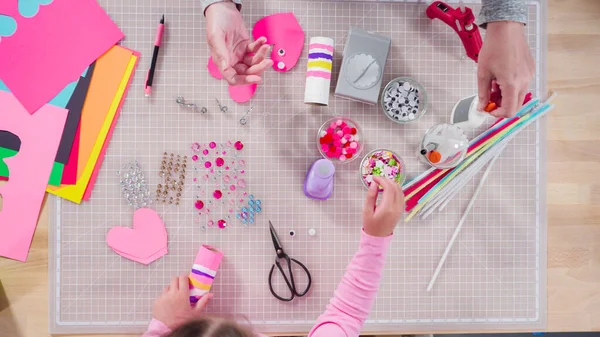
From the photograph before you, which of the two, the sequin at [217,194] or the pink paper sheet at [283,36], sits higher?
the pink paper sheet at [283,36]

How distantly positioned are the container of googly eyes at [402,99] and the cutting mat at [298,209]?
0.02m

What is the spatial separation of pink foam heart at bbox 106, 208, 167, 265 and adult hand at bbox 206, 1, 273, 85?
1.09 ft

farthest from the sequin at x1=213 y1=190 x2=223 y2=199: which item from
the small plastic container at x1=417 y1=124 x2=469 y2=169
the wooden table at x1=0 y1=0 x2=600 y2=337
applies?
the wooden table at x1=0 y1=0 x2=600 y2=337

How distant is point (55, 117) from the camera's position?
3.13 ft

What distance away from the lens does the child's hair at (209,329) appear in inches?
31.4

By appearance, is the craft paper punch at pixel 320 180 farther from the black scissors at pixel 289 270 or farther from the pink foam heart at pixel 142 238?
the pink foam heart at pixel 142 238

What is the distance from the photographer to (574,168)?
39.8 inches

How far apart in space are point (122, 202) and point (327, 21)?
555mm

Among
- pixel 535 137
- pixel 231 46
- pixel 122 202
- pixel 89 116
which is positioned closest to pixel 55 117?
pixel 89 116

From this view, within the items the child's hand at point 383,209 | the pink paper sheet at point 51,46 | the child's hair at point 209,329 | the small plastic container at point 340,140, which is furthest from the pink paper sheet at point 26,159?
the child's hand at point 383,209

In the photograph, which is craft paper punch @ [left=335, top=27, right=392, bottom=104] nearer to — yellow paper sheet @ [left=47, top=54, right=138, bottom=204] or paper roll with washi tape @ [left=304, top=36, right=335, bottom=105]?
paper roll with washi tape @ [left=304, top=36, right=335, bottom=105]

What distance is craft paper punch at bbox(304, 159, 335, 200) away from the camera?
0.90 metres

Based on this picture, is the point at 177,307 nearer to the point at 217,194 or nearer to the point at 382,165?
the point at 217,194

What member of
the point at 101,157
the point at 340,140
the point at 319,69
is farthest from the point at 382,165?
the point at 101,157
